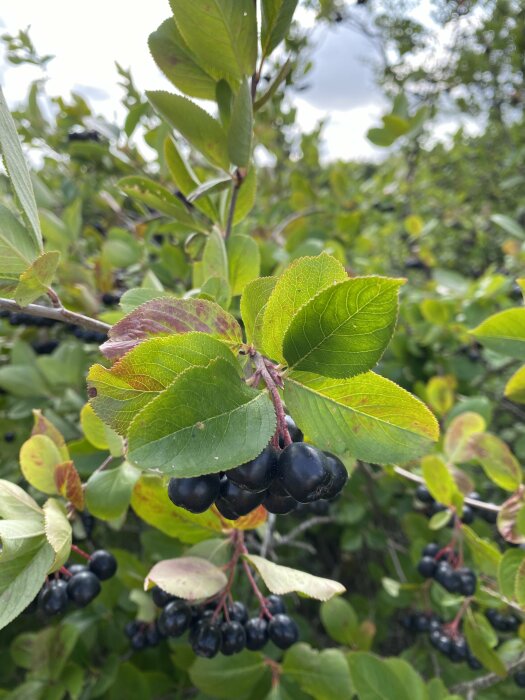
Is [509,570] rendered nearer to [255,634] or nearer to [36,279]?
[255,634]

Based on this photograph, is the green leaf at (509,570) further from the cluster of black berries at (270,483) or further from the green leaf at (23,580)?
the green leaf at (23,580)

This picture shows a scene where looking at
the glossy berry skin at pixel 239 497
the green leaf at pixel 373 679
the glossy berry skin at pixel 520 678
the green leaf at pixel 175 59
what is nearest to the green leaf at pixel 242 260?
the green leaf at pixel 175 59

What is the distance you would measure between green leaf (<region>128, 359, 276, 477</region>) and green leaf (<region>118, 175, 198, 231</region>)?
63cm

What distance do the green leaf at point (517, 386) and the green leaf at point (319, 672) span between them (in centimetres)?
88

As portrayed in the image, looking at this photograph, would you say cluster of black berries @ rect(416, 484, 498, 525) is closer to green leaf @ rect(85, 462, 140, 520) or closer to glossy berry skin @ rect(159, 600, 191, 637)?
glossy berry skin @ rect(159, 600, 191, 637)

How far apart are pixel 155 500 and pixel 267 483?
1.75 feet

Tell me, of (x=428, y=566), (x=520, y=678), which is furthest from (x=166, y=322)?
(x=520, y=678)

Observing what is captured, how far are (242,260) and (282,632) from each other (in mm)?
882

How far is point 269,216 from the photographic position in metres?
3.16

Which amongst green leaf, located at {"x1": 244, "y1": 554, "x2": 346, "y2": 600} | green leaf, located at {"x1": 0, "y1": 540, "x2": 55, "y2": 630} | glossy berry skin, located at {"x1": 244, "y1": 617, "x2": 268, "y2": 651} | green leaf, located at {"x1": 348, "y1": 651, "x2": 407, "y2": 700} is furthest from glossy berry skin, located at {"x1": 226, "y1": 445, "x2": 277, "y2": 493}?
green leaf, located at {"x1": 348, "y1": 651, "x2": 407, "y2": 700}

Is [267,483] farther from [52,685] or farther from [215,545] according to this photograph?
[52,685]

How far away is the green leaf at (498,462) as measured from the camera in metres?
1.33

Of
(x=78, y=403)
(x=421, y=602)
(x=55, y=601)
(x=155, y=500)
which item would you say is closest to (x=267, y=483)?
(x=155, y=500)

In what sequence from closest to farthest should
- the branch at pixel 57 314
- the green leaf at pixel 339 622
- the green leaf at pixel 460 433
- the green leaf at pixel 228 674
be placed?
the branch at pixel 57 314, the green leaf at pixel 228 674, the green leaf at pixel 460 433, the green leaf at pixel 339 622
